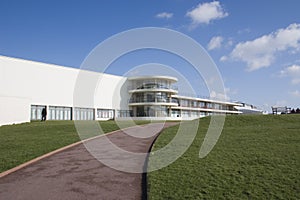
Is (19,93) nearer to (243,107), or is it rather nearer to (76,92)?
(76,92)

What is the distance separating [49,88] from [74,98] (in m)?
5.47

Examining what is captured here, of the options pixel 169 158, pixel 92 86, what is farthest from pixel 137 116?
pixel 169 158

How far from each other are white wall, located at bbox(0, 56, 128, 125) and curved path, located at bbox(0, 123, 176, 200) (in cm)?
2298

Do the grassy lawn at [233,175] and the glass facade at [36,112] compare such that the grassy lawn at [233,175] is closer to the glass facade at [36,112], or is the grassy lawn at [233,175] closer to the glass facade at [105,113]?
the glass facade at [36,112]

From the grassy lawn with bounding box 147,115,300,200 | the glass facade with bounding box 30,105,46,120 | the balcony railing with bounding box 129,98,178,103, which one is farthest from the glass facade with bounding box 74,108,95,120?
the grassy lawn with bounding box 147,115,300,200

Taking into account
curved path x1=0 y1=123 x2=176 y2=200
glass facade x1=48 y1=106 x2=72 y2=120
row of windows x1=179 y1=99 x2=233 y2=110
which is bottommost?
curved path x1=0 y1=123 x2=176 y2=200

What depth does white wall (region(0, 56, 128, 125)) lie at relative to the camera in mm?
30447

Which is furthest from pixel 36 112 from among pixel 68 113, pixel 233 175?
pixel 233 175

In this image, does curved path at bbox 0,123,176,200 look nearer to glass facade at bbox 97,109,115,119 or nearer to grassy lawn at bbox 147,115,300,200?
grassy lawn at bbox 147,115,300,200

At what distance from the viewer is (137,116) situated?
180 ft

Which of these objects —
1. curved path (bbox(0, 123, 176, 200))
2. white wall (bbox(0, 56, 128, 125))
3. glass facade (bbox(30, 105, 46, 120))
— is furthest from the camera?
glass facade (bbox(30, 105, 46, 120))

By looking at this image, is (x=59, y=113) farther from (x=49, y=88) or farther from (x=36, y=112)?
(x=49, y=88)

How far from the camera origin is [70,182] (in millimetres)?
6746

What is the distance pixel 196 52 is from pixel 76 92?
1564 inches
